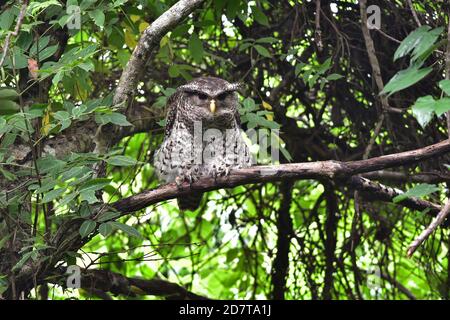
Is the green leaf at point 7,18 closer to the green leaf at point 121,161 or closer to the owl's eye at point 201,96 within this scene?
the green leaf at point 121,161

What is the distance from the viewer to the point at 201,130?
12.8 ft

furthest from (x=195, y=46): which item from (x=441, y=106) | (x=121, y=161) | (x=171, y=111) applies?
(x=441, y=106)

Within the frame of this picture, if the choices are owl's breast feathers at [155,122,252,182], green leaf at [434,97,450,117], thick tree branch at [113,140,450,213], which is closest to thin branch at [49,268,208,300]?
owl's breast feathers at [155,122,252,182]

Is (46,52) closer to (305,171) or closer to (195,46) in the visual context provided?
(195,46)

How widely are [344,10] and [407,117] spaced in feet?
2.35

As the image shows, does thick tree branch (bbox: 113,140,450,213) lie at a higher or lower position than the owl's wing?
lower

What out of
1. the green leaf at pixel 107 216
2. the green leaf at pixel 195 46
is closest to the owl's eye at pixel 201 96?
the green leaf at pixel 195 46

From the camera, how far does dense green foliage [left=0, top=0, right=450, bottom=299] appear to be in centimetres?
268

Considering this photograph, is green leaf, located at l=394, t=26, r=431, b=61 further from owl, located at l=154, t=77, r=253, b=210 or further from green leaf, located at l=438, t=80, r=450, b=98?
owl, located at l=154, t=77, r=253, b=210

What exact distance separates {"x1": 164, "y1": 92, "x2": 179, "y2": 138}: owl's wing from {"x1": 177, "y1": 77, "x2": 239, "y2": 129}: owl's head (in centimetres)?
3

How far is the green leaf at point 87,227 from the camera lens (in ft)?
8.43

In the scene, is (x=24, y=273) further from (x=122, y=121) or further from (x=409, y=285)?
(x=409, y=285)

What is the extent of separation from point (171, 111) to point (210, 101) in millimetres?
240

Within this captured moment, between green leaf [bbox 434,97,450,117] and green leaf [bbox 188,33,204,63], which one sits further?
green leaf [bbox 188,33,204,63]
